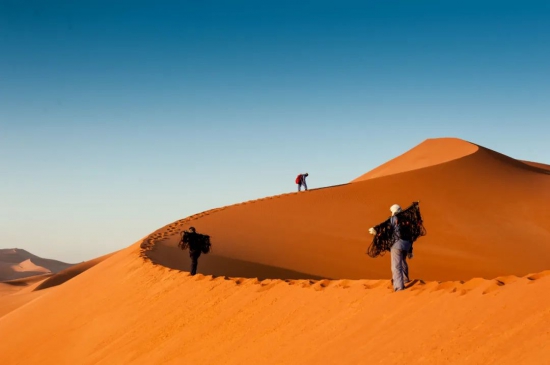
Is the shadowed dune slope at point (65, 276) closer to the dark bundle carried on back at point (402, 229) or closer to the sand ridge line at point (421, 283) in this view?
the sand ridge line at point (421, 283)

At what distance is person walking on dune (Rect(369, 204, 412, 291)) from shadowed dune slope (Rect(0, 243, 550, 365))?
0.21m

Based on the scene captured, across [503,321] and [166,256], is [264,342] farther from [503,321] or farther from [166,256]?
[166,256]

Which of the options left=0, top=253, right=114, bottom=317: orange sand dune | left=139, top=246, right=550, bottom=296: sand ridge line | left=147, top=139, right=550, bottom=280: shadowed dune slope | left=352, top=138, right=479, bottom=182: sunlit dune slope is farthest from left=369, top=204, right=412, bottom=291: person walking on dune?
left=352, top=138, right=479, bottom=182: sunlit dune slope

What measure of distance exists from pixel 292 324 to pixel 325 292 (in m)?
0.89

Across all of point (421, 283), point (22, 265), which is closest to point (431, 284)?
point (421, 283)

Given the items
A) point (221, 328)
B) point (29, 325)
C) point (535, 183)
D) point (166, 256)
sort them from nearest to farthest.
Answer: point (221, 328)
point (29, 325)
point (166, 256)
point (535, 183)

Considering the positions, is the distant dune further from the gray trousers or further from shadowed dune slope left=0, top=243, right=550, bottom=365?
the gray trousers

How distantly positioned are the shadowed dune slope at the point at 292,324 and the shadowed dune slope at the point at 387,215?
5266 mm

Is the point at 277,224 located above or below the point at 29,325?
above

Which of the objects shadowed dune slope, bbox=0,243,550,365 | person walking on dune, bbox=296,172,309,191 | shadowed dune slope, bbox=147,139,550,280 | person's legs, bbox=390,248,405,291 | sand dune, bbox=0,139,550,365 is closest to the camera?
shadowed dune slope, bbox=0,243,550,365

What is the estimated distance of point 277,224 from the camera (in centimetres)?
2766

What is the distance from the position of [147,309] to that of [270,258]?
10054mm

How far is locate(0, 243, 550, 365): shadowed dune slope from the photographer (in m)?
6.11

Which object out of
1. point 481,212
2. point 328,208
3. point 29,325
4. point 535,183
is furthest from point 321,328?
point 535,183
